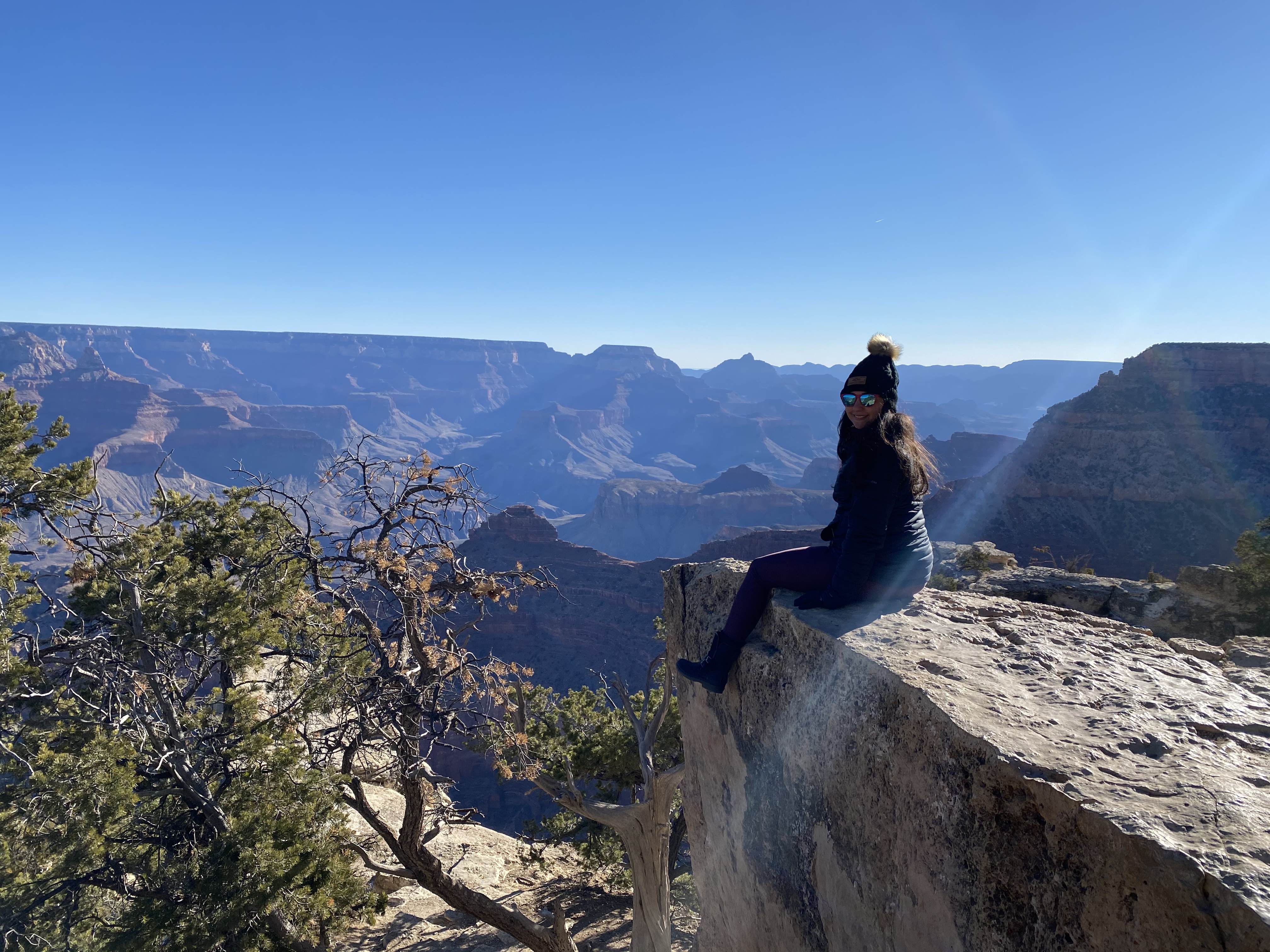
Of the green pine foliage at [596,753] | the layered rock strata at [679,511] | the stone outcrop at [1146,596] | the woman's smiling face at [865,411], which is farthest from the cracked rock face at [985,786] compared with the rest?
the layered rock strata at [679,511]

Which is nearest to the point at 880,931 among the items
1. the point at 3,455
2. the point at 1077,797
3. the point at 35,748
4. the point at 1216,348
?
the point at 1077,797

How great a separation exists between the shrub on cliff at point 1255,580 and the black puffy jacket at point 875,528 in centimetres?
1138

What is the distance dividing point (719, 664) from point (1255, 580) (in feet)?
45.0

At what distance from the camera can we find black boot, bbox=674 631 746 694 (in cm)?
402

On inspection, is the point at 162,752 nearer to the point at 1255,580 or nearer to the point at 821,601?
the point at 821,601

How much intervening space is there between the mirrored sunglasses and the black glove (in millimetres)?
1039

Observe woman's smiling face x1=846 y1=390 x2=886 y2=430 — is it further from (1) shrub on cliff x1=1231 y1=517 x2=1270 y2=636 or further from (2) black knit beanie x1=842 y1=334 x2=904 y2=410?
(1) shrub on cliff x1=1231 y1=517 x2=1270 y2=636

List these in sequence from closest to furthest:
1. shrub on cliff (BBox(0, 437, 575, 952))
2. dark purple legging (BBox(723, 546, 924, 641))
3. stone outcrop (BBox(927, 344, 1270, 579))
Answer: dark purple legging (BBox(723, 546, 924, 641)) < shrub on cliff (BBox(0, 437, 575, 952)) < stone outcrop (BBox(927, 344, 1270, 579))

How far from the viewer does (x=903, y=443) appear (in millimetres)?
3521

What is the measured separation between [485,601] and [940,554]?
17.7m

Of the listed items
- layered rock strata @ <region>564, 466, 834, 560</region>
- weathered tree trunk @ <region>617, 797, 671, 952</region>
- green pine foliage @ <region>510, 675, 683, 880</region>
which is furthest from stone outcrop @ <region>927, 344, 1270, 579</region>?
layered rock strata @ <region>564, 466, 834, 560</region>

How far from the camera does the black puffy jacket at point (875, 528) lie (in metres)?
3.45

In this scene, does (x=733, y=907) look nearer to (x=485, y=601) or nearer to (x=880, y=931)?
(x=880, y=931)

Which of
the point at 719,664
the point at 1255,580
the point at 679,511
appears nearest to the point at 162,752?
the point at 719,664
